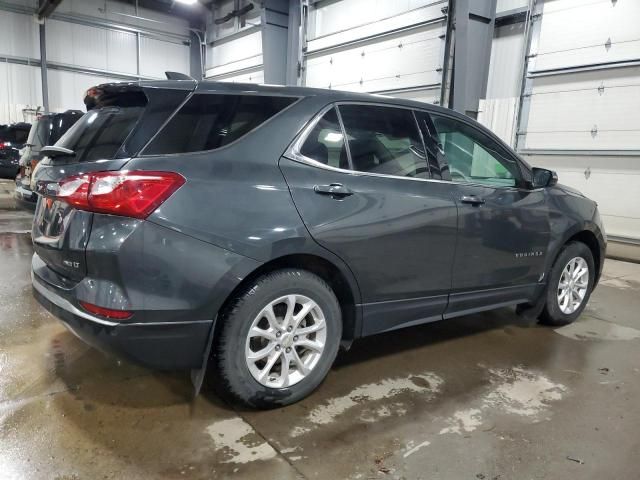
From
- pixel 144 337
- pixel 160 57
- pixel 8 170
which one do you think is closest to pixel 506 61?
pixel 144 337

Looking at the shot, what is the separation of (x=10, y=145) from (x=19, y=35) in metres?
6.71

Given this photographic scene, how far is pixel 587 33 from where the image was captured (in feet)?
26.5

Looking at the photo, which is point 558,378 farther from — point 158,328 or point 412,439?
point 158,328

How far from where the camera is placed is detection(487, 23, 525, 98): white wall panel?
9180mm

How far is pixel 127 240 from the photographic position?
6.14ft

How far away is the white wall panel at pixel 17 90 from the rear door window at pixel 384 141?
17628 millimetres

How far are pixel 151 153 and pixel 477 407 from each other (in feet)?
6.73

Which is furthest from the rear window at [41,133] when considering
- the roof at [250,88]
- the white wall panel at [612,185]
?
the white wall panel at [612,185]

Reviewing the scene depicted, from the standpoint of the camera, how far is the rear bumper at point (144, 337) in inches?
75.9

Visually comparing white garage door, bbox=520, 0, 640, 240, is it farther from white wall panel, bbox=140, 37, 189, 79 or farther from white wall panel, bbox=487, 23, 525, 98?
white wall panel, bbox=140, 37, 189, 79

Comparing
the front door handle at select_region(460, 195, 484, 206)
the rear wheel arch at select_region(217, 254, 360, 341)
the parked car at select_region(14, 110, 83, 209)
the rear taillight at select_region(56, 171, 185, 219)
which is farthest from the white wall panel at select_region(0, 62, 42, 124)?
the front door handle at select_region(460, 195, 484, 206)

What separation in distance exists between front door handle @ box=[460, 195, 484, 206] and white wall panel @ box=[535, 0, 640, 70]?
6.65m

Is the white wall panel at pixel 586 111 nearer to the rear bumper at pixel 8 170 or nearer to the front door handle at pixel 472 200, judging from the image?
the front door handle at pixel 472 200

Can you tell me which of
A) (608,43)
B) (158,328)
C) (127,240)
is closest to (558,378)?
(158,328)
